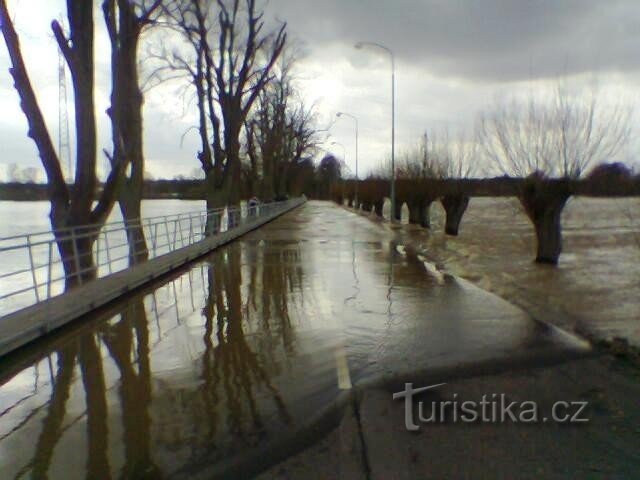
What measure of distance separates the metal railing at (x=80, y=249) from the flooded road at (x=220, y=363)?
4.13ft

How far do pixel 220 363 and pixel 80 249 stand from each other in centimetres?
809

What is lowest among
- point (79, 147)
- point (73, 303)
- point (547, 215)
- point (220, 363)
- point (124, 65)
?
point (220, 363)

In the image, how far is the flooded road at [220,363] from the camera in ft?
15.9

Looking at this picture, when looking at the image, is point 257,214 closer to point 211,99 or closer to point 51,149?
→ point 211,99

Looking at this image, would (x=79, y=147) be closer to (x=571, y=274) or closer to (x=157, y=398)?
(x=157, y=398)

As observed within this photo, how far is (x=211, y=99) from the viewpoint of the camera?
3152 cm

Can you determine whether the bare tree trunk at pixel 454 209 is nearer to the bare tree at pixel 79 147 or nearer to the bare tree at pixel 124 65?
the bare tree at pixel 124 65

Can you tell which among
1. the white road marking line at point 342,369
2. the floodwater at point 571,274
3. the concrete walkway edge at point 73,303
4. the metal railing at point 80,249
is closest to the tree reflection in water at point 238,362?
the white road marking line at point 342,369

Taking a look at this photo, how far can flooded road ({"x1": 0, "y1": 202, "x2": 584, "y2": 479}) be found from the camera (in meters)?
4.86

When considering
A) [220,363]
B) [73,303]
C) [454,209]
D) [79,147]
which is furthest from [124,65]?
[454,209]

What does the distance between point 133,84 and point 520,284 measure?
12.5 metres

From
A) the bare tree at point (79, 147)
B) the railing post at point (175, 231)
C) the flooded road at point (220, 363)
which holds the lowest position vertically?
the flooded road at point (220, 363)

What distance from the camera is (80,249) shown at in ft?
45.9

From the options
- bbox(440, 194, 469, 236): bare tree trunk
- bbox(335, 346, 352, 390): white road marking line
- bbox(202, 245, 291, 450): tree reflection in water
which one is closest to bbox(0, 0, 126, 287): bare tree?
bbox(202, 245, 291, 450): tree reflection in water
